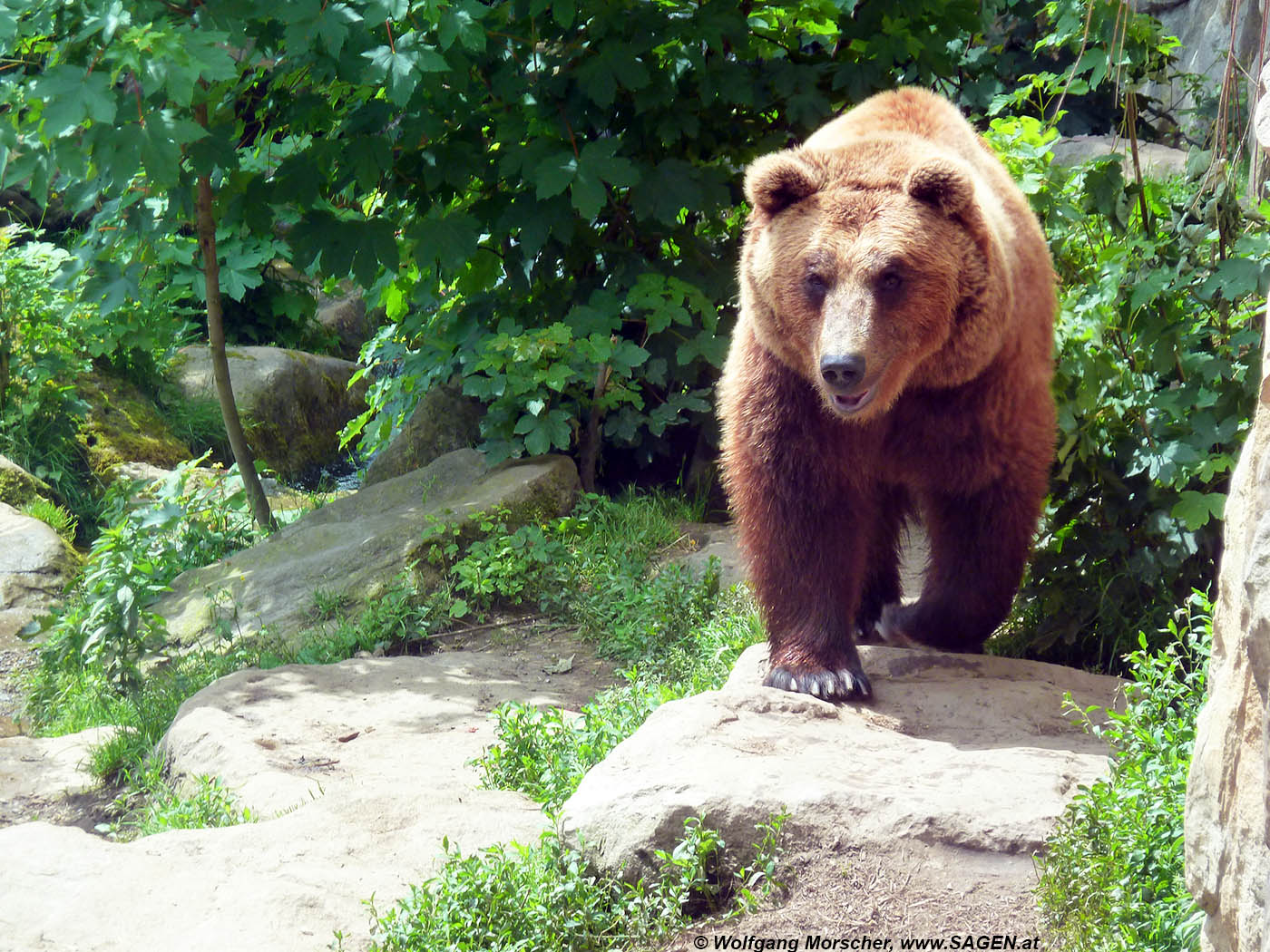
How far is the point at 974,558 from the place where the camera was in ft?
14.3

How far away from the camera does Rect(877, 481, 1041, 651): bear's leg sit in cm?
428

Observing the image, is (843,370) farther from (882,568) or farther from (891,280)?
(882,568)

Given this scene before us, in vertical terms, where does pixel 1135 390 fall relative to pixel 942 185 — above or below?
below

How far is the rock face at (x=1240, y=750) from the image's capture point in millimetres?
1770

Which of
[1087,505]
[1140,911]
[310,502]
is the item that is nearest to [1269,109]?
[1140,911]

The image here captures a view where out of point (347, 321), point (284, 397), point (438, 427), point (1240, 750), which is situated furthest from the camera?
point (347, 321)

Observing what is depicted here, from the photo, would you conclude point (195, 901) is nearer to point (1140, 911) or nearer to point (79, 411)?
point (1140, 911)

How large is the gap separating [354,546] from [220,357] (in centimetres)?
154

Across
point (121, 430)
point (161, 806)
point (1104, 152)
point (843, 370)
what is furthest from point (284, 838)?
point (1104, 152)

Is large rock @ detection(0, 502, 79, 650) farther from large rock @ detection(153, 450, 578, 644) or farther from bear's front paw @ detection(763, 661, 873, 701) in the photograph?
bear's front paw @ detection(763, 661, 873, 701)

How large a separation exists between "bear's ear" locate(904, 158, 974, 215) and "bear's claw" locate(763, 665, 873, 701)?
145cm

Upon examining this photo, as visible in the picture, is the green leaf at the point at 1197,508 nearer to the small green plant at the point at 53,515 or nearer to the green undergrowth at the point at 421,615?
the green undergrowth at the point at 421,615

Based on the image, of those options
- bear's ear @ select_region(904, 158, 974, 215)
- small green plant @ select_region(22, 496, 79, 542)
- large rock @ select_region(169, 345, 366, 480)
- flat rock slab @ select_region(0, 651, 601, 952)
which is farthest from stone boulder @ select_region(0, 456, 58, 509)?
bear's ear @ select_region(904, 158, 974, 215)

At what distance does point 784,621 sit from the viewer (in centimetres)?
414
